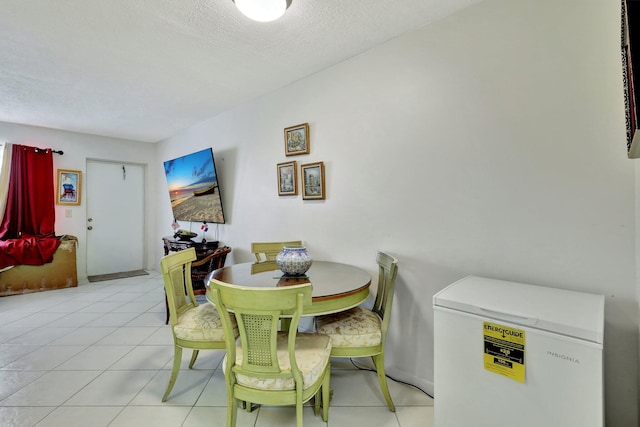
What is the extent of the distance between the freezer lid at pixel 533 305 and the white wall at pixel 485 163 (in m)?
0.20

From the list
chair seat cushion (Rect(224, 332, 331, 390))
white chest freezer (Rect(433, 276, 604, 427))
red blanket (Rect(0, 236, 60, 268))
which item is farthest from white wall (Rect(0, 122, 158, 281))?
white chest freezer (Rect(433, 276, 604, 427))

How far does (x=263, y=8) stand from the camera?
1.63 metres

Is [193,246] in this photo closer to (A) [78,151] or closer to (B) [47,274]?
(B) [47,274]

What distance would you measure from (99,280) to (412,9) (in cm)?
579

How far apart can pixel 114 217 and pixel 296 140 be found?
173 inches

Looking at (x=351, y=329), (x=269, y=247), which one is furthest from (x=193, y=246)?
(x=351, y=329)

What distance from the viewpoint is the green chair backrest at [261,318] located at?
125 cm

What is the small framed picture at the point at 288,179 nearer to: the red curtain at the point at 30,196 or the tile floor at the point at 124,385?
the tile floor at the point at 124,385

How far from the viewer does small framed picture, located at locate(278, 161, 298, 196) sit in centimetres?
279

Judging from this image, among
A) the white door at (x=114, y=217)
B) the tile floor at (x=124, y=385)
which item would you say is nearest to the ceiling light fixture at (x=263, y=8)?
the tile floor at (x=124, y=385)

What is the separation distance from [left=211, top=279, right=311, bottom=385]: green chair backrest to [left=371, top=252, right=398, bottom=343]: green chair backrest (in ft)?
2.09

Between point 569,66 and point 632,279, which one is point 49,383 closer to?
point 632,279

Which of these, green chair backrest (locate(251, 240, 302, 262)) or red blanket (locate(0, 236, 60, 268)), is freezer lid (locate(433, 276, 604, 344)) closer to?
green chair backrest (locate(251, 240, 302, 262))

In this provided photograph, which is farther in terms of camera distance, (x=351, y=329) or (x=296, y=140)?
(x=296, y=140)
